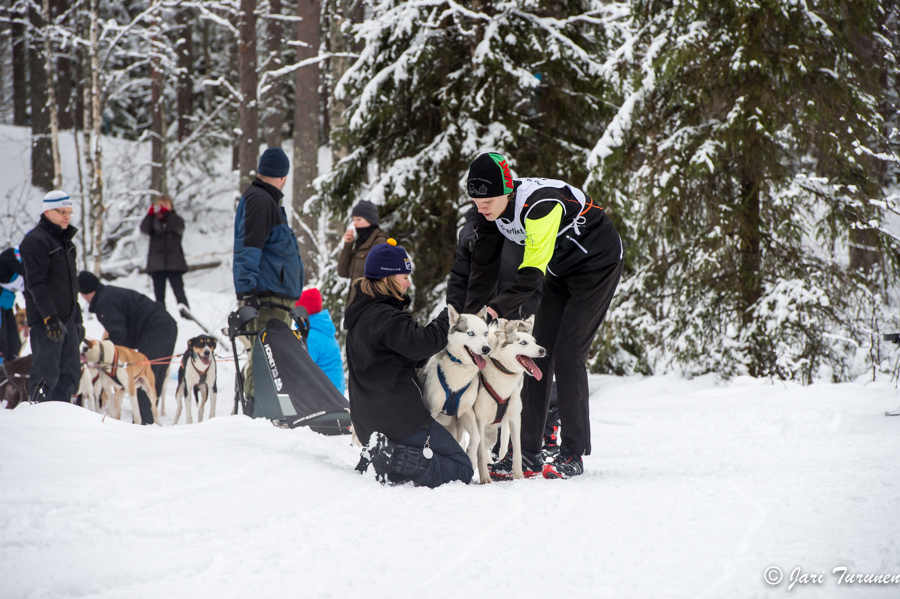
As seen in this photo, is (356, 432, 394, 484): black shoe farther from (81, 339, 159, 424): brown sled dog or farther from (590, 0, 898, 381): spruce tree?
(590, 0, 898, 381): spruce tree

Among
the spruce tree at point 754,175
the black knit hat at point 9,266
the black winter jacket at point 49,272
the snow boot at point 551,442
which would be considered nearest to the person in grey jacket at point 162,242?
the black knit hat at point 9,266

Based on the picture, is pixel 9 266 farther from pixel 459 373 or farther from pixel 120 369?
pixel 459 373

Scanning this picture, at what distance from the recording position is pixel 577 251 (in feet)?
11.8

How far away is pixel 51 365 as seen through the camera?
18.7 ft

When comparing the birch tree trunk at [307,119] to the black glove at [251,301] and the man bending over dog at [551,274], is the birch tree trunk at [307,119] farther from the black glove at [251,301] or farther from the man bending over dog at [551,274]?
the man bending over dog at [551,274]

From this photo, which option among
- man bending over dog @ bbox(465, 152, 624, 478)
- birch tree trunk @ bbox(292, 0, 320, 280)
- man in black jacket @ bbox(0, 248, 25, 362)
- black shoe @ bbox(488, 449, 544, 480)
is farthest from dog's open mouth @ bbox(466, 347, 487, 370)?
birch tree trunk @ bbox(292, 0, 320, 280)

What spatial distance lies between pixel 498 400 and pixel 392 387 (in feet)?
1.92

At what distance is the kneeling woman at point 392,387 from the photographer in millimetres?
3318

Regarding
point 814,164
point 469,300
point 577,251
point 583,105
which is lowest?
point 469,300

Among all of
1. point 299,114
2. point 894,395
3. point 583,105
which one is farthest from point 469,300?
point 299,114

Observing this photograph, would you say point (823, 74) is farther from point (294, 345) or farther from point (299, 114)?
point (299, 114)

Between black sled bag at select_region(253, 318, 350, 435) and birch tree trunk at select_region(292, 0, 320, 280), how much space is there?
6.48 metres

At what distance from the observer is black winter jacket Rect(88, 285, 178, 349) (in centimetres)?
669

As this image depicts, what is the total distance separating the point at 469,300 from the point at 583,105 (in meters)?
5.16
